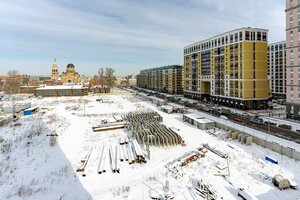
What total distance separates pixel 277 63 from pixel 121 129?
69248 millimetres

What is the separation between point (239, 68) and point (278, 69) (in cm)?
3072

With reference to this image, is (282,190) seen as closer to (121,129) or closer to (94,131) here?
(121,129)

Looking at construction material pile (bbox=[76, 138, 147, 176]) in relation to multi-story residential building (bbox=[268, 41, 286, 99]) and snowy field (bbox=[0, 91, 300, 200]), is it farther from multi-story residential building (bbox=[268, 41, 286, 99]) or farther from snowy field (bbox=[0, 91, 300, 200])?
multi-story residential building (bbox=[268, 41, 286, 99])

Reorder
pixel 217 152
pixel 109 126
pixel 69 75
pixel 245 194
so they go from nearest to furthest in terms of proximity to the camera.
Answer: pixel 245 194 < pixel 217 152 < pixel 109 126 < pixel 69 75

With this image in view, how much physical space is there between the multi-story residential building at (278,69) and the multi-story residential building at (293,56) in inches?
1413

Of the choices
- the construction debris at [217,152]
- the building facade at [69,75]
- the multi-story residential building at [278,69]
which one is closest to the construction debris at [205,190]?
the construction debris at [217,152]

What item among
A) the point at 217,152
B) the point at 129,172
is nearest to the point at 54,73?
the point at 129,172

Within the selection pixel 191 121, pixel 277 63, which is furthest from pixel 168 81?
pixel 191 121

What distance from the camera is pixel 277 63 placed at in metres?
71.9

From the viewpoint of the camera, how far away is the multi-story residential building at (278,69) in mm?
69250

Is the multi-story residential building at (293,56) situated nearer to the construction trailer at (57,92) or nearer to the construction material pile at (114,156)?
the construction material pile at (114,156)

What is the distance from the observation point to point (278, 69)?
2810 inches

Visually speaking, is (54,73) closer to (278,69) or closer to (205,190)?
(278,69)

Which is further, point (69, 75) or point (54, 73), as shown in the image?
point (54, 73)
